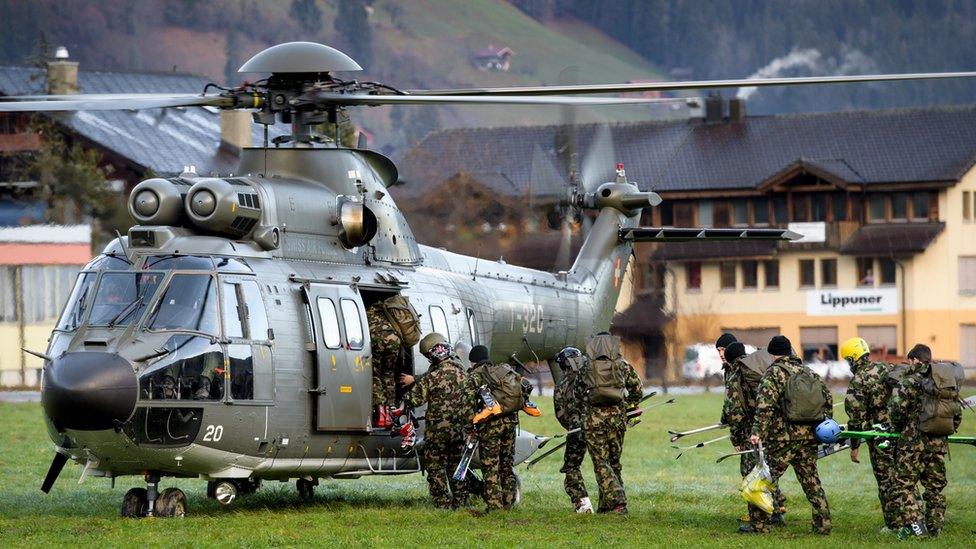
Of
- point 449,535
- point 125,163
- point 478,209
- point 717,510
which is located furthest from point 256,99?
point 125,163

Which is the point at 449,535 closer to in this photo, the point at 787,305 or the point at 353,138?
the point at 353,138

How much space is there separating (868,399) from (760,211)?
5131cm

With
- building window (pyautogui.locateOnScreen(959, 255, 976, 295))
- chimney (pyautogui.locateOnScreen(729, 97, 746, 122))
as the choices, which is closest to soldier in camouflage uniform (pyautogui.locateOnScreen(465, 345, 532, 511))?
building window (pyautogui.locateOnScreen(959, 255, 976, 295))

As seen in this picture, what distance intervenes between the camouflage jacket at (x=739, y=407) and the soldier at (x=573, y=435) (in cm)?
170

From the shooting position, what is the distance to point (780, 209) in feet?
217

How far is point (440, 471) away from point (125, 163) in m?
34.3

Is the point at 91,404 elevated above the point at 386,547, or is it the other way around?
the point at 91,404

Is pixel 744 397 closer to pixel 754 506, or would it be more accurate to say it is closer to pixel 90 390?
pixel 754 506

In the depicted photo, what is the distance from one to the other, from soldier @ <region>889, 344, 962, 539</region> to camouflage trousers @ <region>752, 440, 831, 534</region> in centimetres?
78

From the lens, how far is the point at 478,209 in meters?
39.9

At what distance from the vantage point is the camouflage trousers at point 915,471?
1536 cm

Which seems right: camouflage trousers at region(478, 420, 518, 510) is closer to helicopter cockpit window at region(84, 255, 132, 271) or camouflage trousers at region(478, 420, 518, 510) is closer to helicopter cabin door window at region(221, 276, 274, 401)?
helicopter cabin door window at region(221, 276, 274, 401)

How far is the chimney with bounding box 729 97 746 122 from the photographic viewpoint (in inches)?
2741

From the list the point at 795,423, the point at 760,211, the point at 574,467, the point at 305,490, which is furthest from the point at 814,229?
the point at 795,423
